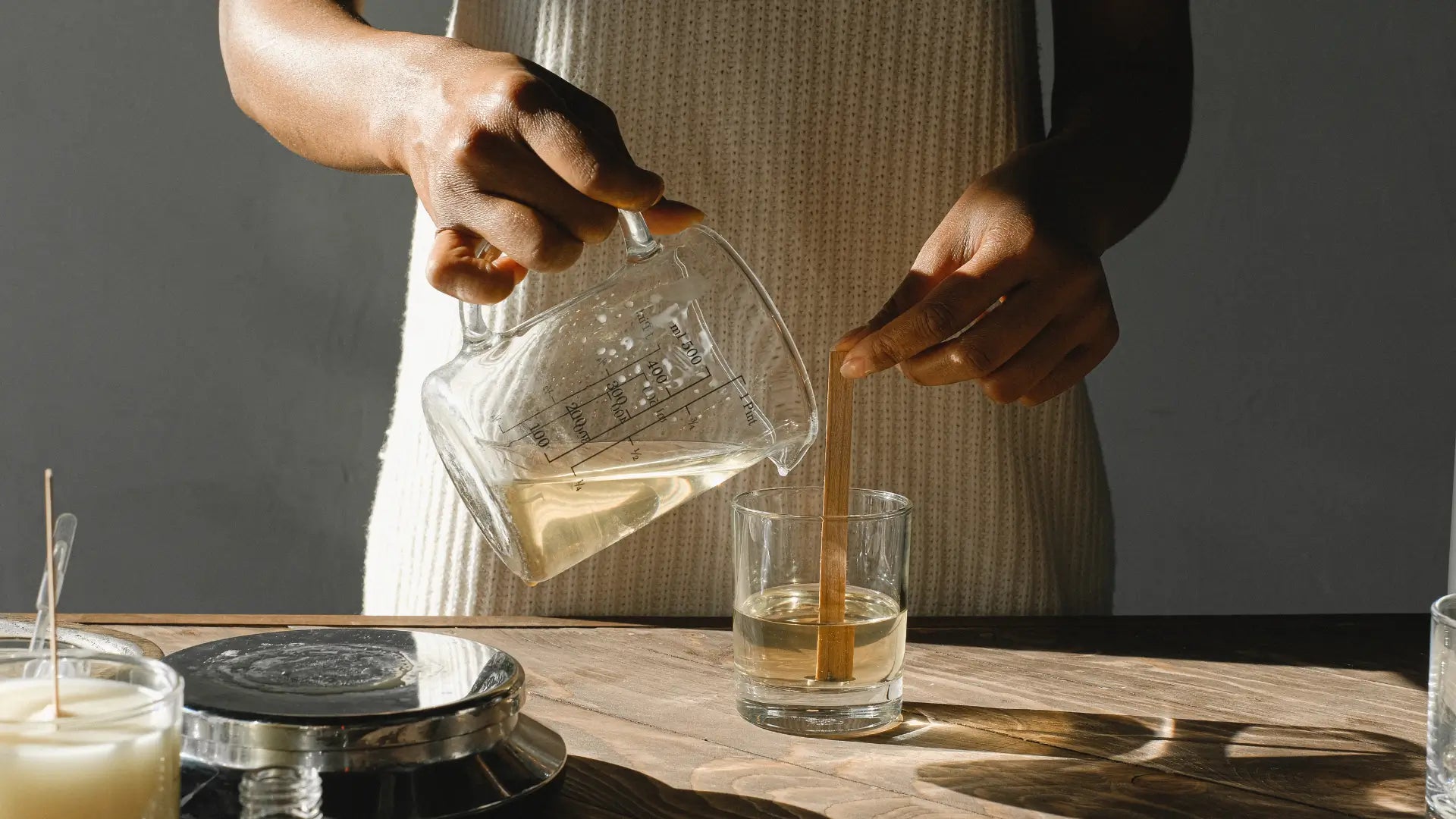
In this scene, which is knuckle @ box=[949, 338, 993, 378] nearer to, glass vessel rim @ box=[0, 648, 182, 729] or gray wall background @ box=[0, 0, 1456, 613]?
glass vessel rim @ box=[0, 648, 182, 729]

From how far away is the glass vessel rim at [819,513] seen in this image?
825mm

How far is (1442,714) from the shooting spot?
68 centimetres

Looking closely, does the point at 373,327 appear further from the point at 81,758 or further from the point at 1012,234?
the point at 81,758

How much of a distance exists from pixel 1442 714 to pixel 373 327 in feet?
6.91

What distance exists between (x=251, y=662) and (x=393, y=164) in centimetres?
35

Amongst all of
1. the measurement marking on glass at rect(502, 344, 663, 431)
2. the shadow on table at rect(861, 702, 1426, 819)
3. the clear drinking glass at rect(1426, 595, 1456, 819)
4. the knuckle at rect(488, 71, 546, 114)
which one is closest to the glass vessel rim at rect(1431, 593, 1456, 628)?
the clear drinking glass at rect(1426, 595, 1456, 819)

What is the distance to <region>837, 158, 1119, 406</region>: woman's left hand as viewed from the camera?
82 centimetres

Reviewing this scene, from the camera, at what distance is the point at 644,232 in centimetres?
77

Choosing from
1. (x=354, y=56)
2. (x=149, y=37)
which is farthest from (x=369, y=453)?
(x=354, y=56)

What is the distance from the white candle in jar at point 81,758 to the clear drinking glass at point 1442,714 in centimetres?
57

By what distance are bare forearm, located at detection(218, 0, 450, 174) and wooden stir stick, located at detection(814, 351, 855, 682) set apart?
31cm

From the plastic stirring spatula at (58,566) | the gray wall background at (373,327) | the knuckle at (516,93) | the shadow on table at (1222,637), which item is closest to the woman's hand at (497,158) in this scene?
the knuckle at (516,93)

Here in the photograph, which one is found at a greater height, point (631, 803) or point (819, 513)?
point (819, 513)

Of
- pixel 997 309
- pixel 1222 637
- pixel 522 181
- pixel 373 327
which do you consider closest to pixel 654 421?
pixel 522 181
